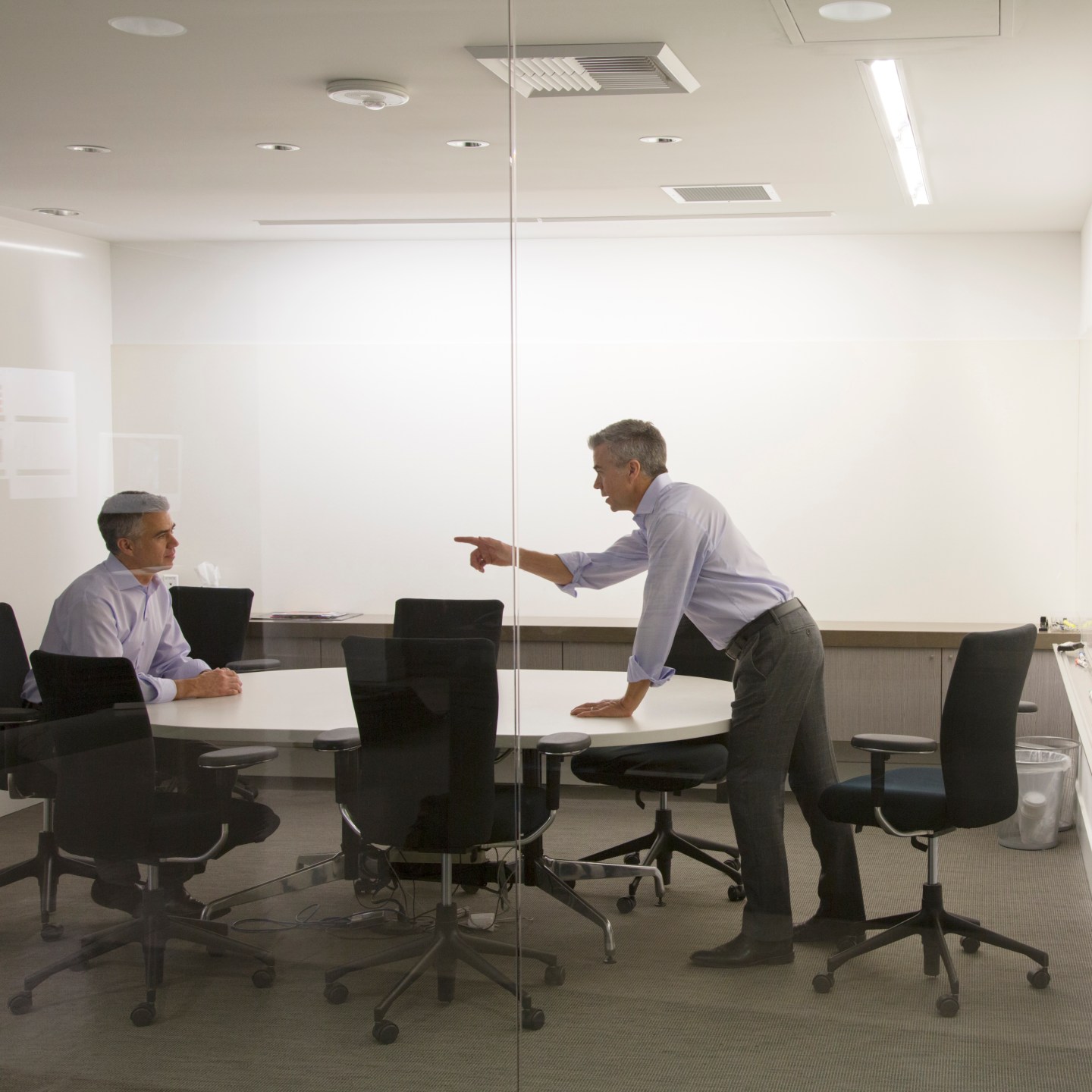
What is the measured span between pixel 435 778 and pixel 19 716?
968 mm

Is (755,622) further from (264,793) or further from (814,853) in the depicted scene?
(264,793)

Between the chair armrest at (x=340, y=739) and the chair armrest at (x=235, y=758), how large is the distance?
4.3 inches

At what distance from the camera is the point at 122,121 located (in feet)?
9.44

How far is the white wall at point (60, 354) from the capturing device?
2828 millimetres

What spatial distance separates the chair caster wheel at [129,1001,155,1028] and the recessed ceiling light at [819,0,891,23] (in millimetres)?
2847

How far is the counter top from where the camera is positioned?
2795mm

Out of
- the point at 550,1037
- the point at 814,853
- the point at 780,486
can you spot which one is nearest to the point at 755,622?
the point at 780,486

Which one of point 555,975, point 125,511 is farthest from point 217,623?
point 555,975

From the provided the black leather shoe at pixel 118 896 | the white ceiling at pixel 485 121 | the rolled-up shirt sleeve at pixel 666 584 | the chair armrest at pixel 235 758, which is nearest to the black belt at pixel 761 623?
the rolled-up shirt sleeve at pixel 666 584

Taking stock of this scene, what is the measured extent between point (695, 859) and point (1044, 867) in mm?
809

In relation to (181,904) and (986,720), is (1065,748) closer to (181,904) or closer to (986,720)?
(986,720)

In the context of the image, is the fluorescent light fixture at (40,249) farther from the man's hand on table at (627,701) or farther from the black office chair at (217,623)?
the man's hand on table at (627,701)

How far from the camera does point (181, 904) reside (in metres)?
2.86

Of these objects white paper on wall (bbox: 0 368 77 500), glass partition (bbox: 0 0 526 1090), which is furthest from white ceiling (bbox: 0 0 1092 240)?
white paper on wall (bbox: 0 368 77 500)
